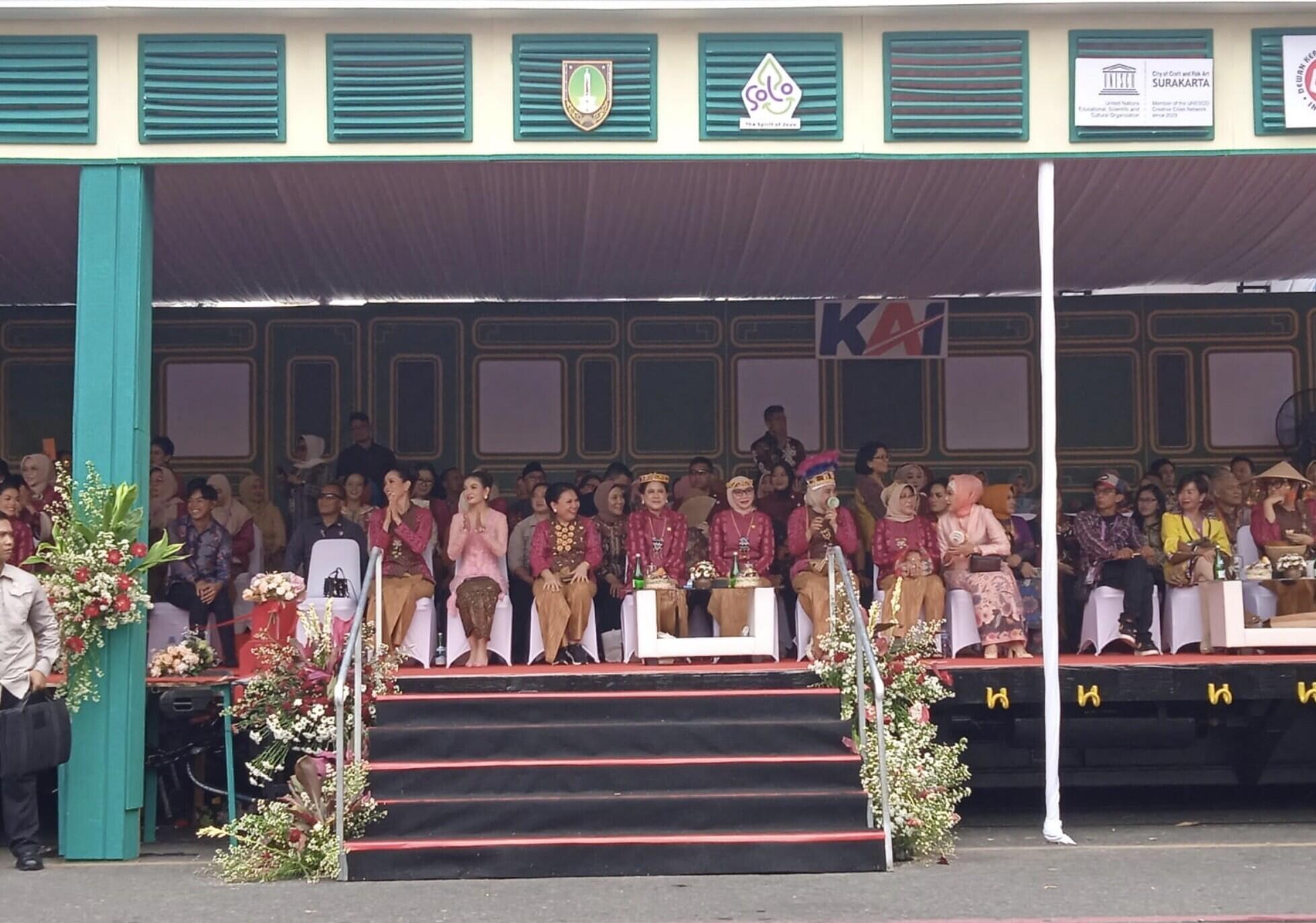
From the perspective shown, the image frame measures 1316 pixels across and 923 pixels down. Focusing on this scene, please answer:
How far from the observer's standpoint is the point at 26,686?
8.39 metres

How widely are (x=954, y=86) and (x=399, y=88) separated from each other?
118 inches

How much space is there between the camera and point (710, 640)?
9.84 metres

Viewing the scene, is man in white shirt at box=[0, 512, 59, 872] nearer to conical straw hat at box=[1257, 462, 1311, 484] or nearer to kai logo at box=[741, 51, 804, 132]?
kai logo at box=[741, 51, 804, 132]

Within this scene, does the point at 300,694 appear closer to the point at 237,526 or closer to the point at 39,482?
the point at 237,526

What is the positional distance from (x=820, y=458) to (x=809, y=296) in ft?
9.11

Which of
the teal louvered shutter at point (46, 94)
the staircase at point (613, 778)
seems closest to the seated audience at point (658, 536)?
the staircase at point (613, 778)

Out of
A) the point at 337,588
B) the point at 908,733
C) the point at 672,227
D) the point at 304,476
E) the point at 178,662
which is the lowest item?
the point at 908,733

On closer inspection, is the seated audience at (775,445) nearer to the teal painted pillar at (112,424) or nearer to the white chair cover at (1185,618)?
the white chair cover at (1185,618)

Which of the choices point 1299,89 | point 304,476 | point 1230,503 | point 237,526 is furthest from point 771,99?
point 304,476

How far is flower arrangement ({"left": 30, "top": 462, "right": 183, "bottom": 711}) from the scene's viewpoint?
28.2 ft

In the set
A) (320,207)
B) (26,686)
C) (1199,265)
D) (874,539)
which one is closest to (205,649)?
(26,686)

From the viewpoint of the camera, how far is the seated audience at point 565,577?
1046 cm

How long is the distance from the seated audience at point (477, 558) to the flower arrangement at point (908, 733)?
2268 mm

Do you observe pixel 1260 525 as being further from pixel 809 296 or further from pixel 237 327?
pixel 237 327
